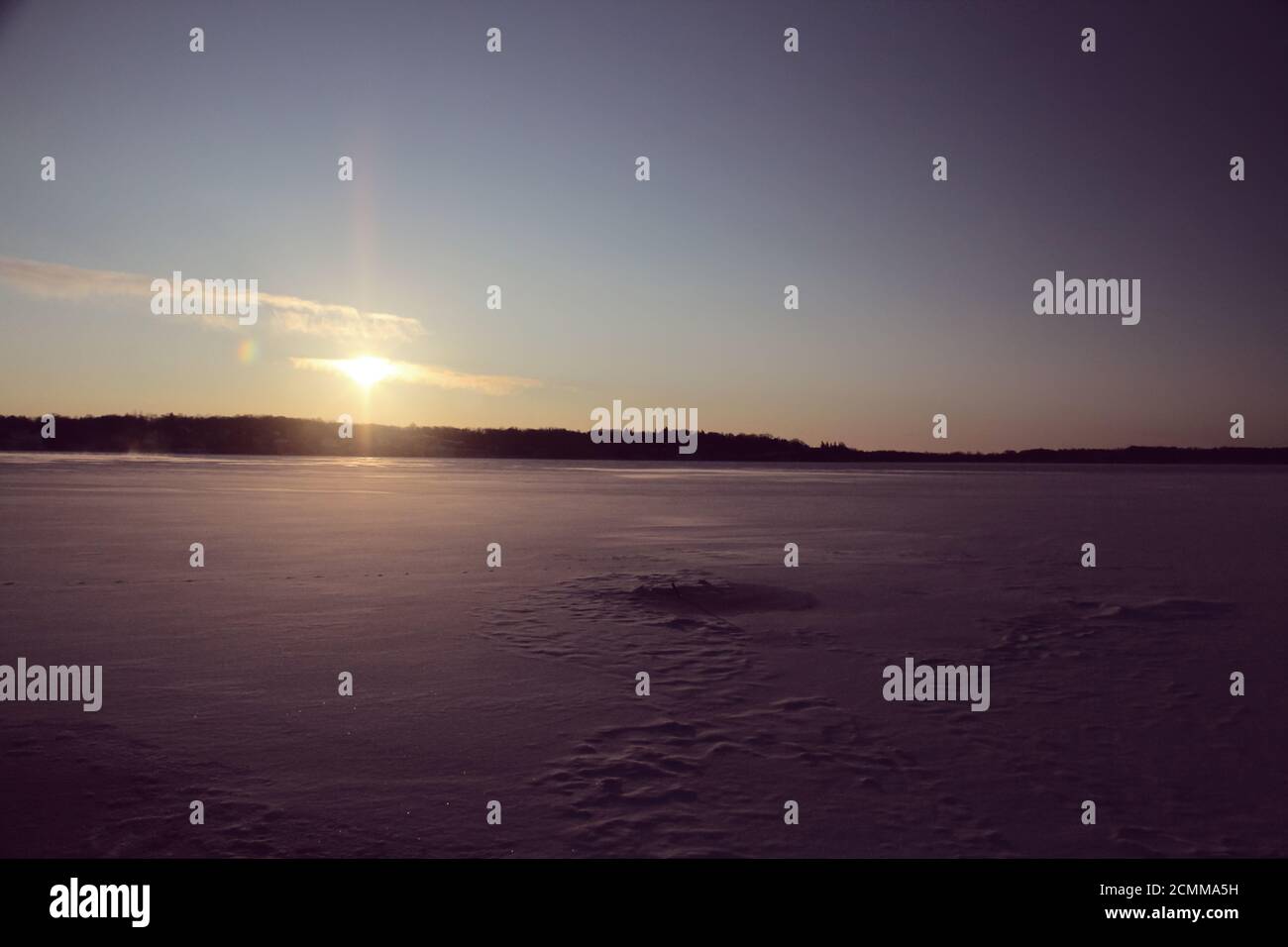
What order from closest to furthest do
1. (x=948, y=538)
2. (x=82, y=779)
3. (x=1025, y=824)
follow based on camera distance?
(x=1025, y=824)
(x=82, y=779)
(x=948, y=538)

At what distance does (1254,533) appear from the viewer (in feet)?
55.3

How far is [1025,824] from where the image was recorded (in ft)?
14.1

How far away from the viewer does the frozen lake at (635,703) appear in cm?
426

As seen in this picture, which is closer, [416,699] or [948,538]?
[416,699]

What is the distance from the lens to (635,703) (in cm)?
623

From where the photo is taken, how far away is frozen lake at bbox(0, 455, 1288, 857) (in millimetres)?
4262

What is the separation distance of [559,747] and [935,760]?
2.62m
